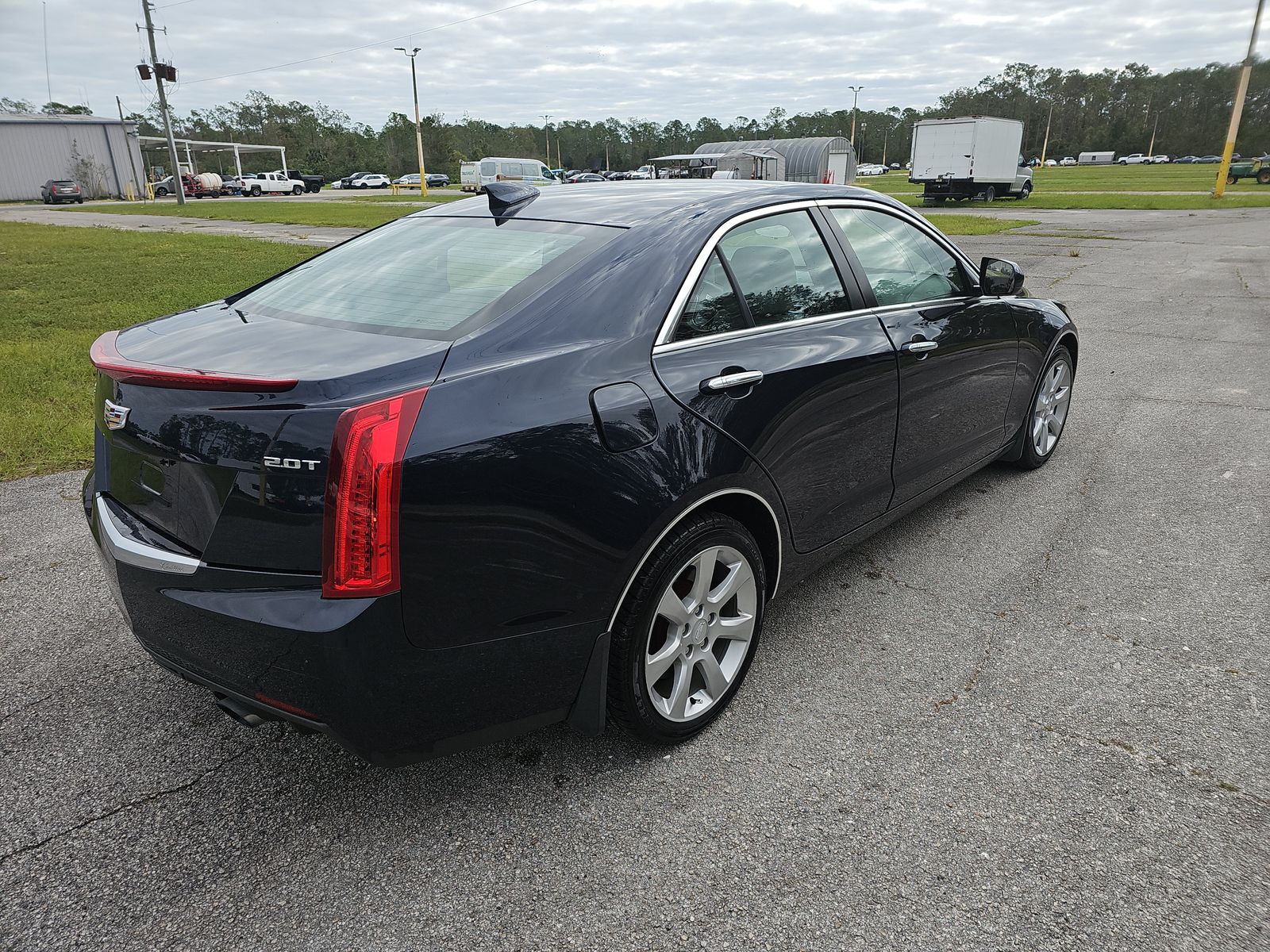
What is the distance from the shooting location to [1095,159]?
119m

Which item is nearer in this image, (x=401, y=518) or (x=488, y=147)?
(x=401, y=518)

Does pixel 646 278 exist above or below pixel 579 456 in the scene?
above

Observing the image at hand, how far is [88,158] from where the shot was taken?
59.2m

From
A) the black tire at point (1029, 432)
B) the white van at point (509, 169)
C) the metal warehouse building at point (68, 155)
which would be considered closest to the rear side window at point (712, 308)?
the black tire at point (1029, 432)

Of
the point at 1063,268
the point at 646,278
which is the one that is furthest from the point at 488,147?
the point at 646,278

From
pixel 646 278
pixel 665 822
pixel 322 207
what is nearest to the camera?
pixel 665 822

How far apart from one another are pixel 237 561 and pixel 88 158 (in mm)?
71850

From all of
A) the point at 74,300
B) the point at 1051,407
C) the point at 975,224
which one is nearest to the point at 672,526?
the point at 1051,407

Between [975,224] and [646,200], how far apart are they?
21.5 meters

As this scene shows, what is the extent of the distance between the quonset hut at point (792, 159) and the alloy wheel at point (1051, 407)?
3699 cm

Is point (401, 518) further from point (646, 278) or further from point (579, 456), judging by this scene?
point (646, 278)

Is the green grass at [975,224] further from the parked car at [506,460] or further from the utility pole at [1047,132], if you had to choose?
the utility pole at [1047,132]

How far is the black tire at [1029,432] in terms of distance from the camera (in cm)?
464

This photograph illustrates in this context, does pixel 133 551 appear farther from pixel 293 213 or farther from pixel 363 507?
pixel 293 213
